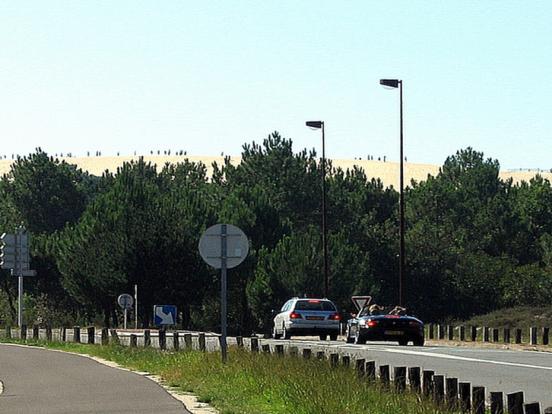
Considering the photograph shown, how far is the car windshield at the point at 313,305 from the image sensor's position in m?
51.2

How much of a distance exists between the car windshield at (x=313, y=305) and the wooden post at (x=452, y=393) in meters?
34.3

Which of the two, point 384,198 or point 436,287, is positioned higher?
point 384,198

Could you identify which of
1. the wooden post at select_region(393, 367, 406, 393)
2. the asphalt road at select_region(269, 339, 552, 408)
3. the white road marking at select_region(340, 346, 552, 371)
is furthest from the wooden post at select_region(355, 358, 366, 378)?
the white road marking at select_region(340, 346, 552, 371)

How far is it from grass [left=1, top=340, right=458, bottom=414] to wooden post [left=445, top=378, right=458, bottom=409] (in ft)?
1.06

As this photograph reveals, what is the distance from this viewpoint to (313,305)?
5134cm

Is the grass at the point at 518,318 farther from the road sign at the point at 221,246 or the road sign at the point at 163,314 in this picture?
the road sign at the point at 221,246

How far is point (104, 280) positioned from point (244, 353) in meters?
62.6

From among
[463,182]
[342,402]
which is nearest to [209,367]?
[342,402]

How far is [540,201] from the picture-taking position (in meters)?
128

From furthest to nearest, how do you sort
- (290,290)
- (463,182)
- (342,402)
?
(463,182) → (290,290) → (342,402)

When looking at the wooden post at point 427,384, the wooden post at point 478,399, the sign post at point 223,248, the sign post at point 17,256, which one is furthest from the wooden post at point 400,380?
the sign post at point 17,256

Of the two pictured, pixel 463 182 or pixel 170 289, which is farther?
pixel 463 182

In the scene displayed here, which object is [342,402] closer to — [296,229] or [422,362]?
[422,362]

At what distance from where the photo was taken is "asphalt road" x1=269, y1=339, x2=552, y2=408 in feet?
77.0
